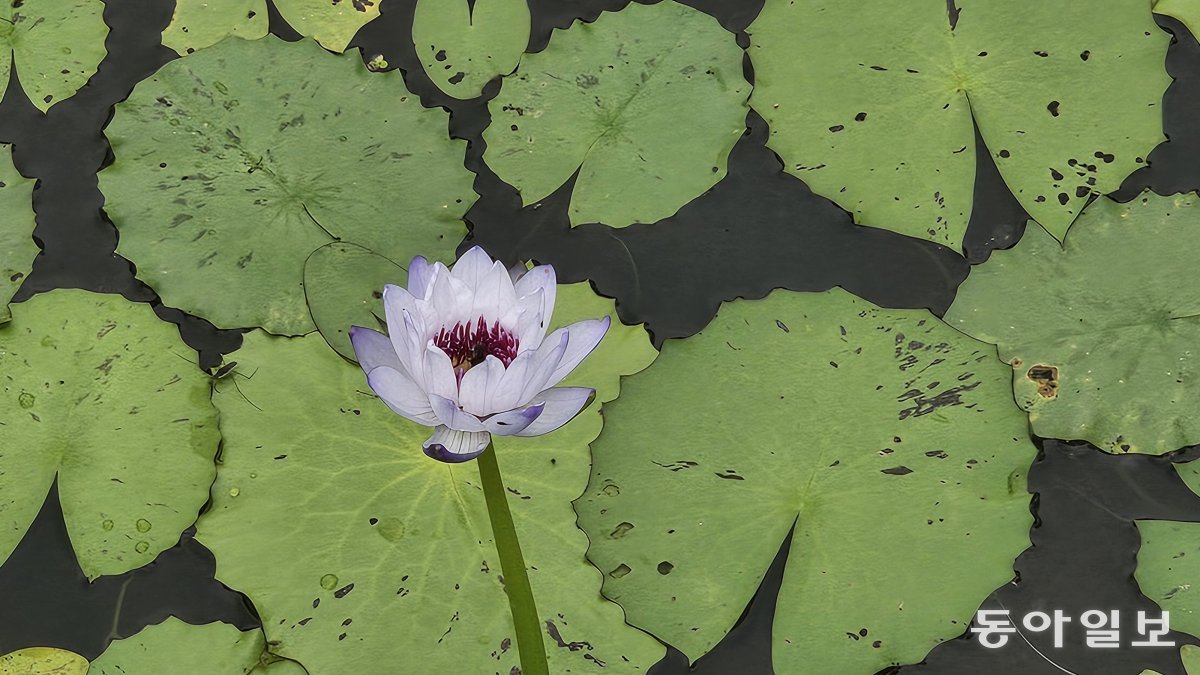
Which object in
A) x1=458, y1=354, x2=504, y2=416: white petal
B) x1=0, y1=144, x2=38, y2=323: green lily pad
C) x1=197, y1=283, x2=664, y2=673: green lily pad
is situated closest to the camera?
x1=458, y1=354, x2=504, y2=416: white petal

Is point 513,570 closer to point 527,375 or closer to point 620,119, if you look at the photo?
point 527,375

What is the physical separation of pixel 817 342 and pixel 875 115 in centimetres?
50

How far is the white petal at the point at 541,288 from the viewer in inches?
53.5

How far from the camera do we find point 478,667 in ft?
5.51

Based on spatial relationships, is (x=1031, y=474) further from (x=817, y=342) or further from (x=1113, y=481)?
(x=817, y=342)

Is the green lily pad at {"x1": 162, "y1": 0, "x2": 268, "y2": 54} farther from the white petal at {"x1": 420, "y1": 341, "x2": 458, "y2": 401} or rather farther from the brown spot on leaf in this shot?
the brown spot on leaf

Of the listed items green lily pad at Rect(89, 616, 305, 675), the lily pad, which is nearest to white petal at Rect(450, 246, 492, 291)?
green lily pad at Rect(89, 616, 305, 675)

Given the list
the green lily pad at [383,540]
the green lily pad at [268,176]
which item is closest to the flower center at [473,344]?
the green lily pad at [383,540]

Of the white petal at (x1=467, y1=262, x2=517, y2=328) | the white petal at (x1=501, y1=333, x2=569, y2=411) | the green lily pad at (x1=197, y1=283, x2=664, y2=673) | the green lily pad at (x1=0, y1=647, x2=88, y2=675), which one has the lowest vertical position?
the green lily pad at (x1=0, y1=647, x2=88, y2=675)

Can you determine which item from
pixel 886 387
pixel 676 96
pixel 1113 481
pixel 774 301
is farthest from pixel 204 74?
pixel 1113 481

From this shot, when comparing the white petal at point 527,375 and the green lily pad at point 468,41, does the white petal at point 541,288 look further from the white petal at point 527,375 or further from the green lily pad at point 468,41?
the green lily pad at point 468,41

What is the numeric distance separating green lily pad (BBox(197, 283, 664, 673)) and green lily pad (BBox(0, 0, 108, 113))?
844 millimetres

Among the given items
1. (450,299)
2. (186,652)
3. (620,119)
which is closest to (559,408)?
(450,299)

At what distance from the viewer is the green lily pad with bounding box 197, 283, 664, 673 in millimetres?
1678
